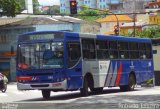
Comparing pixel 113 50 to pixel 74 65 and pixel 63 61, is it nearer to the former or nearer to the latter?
pixel 74 65

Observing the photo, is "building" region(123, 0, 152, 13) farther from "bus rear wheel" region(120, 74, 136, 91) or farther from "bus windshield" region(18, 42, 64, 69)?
"bus windshield" region(18, 42, 64, 69)

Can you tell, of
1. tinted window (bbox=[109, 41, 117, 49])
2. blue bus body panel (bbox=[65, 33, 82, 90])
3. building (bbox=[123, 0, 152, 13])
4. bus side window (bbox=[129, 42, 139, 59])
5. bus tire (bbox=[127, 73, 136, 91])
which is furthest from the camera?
building (bbox=[123, 0, 152, 13])

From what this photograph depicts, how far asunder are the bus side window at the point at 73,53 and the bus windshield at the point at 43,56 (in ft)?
1.48

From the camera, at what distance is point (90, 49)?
25234 mm

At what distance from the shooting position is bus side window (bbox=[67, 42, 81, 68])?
23.4 meters

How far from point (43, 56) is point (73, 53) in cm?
147

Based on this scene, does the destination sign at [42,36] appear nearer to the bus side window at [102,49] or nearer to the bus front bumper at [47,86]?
the bus front bumper at [47,86]

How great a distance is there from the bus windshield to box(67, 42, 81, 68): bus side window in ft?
1.48

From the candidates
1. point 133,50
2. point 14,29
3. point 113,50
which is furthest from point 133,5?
point 113,50

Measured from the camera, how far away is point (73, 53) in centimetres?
2378

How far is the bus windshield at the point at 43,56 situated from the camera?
23.0 m

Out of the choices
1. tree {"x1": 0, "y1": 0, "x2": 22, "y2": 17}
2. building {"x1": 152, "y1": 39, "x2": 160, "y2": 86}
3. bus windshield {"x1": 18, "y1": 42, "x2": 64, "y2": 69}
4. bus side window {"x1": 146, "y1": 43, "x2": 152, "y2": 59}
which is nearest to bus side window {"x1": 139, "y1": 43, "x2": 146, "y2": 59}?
bus side window {"x1": 146, "y1": 43, "x2": 152, "y2": 59}

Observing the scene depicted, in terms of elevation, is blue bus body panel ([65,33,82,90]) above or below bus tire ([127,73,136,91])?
above

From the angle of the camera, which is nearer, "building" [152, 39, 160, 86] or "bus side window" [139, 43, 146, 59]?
"bus side window" [139, 43, 146, 59]
